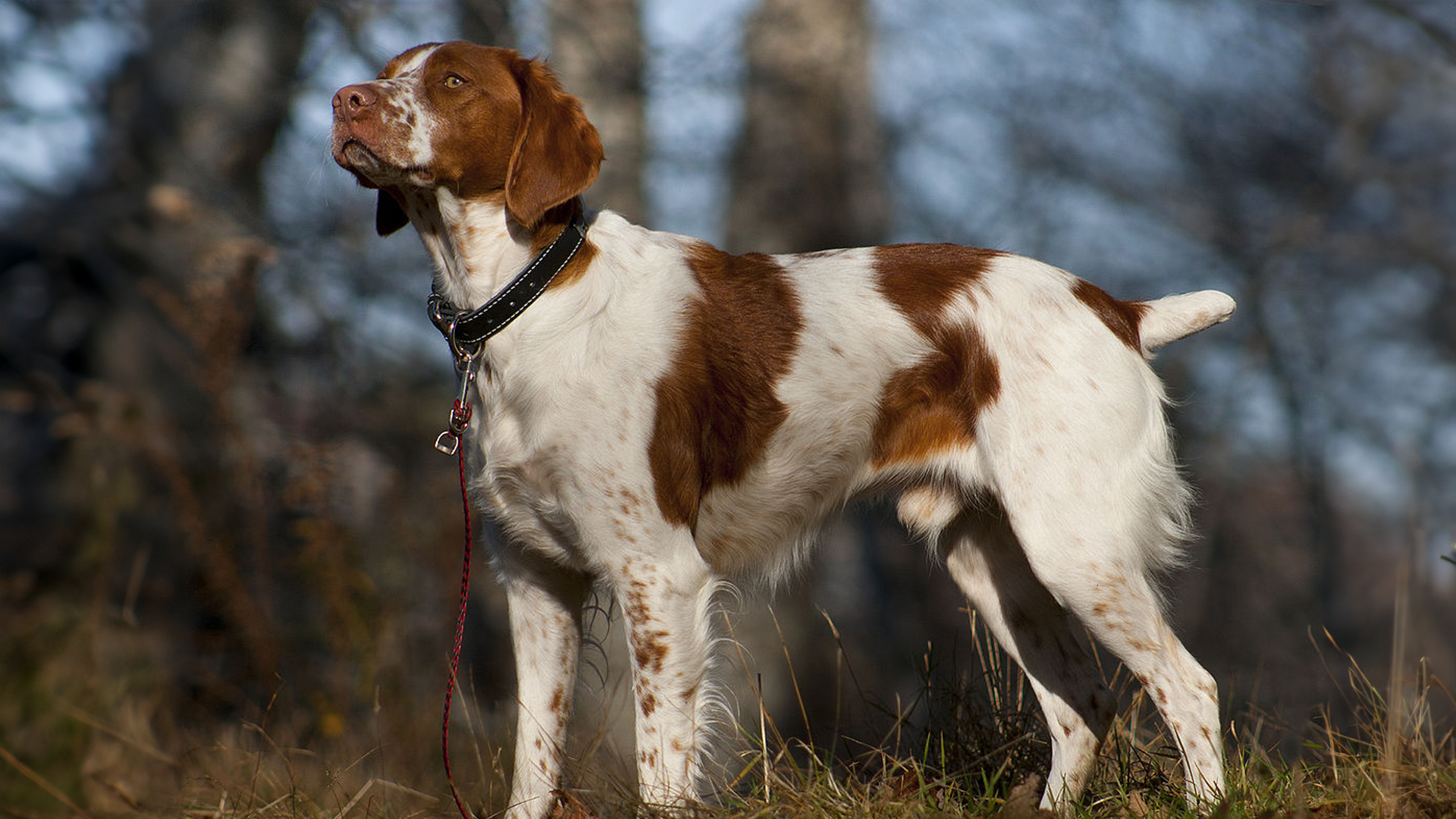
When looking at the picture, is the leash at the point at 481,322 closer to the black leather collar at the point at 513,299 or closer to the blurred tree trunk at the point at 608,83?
the black leather collar at the point at 513,299

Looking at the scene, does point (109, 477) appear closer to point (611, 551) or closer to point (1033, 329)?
point (611, 551)

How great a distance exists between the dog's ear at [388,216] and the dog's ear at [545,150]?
0.42 meters

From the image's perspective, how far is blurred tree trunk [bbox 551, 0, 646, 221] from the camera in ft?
19.2

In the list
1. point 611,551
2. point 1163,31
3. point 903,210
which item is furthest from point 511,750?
point 1163,31

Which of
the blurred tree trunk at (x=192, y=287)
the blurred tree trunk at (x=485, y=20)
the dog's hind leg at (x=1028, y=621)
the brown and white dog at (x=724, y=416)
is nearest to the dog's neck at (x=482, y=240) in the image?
the brown and white dog at (x=724, y=416)

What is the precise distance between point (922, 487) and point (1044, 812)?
103 centimetres

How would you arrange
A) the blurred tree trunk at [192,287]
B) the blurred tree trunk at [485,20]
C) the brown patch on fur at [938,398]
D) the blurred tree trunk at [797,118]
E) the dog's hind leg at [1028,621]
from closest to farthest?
the brown patch on fur at [938,398], the dog's hind leg at [1028,621], the blurred tree trunk at [192,287], the blurred tree trunk at [485,20], the blurred tree trunk at [797,118]

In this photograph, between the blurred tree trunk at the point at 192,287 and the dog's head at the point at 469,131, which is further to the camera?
the blurred tree trunk at the point at 192,287

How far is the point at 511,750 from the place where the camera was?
3352mm

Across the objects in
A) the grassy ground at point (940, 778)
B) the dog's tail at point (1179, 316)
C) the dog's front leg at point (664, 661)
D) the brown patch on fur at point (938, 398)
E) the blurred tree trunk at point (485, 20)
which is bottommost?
the grassy ground at point (940, 778)

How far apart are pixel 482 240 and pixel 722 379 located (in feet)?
2.26

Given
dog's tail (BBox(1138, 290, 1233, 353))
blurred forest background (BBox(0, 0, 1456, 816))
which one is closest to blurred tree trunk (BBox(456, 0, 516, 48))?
blurred forest background (BBox(0, 0, 1456, 816))

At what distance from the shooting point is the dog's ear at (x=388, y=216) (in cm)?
296

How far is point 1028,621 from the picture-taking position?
124 inches
